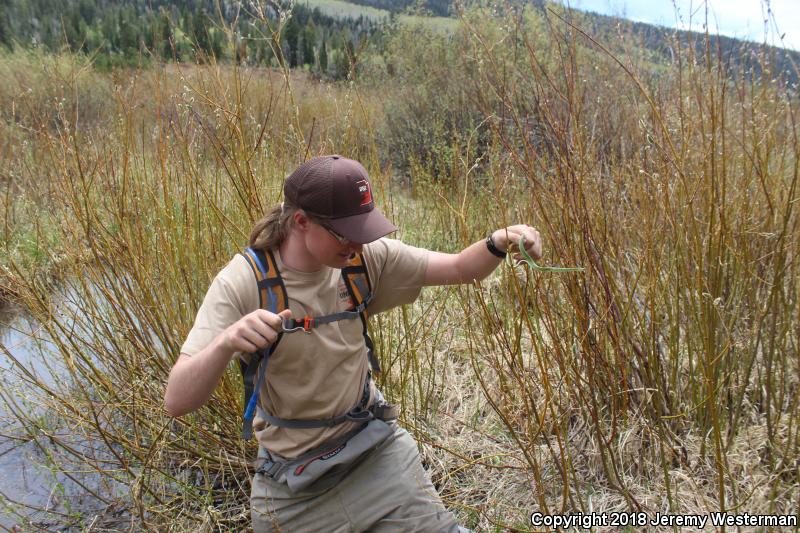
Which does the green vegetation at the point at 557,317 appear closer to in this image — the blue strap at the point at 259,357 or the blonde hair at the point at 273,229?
the blonde hair at the point at 273,229

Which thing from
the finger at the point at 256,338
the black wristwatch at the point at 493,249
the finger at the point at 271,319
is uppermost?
the black wristwatch at the point at 493,249

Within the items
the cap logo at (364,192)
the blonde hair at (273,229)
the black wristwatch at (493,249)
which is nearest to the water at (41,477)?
the blonde hair at (273,229)

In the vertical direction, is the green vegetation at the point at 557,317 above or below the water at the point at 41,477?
above

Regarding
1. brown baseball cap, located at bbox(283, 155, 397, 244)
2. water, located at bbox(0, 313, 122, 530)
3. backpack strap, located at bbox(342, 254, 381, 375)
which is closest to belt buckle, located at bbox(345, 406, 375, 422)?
backpack strap, located at bbox(342, 254, 381, 375)

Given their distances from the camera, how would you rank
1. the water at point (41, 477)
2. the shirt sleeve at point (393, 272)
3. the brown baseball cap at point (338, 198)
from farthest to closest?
the water at point (41, 477), the shirt sleeve at point (393, 272), the brown baseball cap at point (338, 198)

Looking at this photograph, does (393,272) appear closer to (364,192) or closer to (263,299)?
(364,192)

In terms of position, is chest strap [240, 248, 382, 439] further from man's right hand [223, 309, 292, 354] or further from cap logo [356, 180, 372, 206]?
cap logo [356, 180, 372, 206]

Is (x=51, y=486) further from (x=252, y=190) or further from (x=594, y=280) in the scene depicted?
(x=594, y=280)

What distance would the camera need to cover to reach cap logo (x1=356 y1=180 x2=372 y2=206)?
164 centimetres

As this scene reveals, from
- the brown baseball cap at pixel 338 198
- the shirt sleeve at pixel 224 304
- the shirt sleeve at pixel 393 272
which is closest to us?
the shirt sleeve at pixel 224 304

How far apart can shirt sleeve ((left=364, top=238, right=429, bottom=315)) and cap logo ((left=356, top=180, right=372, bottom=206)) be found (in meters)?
0.20

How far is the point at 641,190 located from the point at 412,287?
95 centimetres

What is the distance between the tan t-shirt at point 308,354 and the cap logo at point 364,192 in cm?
20

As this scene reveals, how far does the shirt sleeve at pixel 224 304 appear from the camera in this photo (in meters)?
1.47
